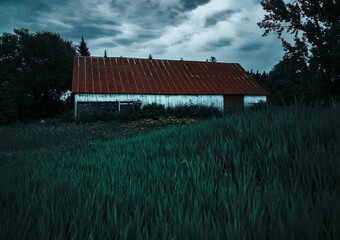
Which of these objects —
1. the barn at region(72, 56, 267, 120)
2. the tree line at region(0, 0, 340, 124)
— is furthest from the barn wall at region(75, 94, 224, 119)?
the tree line at region(0, 0, 340, 124)

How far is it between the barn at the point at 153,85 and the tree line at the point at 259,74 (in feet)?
13.6

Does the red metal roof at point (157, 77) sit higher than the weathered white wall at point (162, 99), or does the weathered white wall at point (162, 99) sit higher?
the red metal roof at point (157, 77)

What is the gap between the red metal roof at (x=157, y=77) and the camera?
61.5 ft

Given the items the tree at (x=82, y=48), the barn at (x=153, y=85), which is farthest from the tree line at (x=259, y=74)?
the barn at (x=153, y=85)

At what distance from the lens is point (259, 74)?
55562 mm

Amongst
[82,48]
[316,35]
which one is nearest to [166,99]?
[316,35]

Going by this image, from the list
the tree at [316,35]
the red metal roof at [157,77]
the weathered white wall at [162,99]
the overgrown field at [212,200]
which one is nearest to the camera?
the overgrown field at [212,200]

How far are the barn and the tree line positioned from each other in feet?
13.6

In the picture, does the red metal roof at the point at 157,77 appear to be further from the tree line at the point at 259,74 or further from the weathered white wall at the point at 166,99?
the tree line at the point at 259,74

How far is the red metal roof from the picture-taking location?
18734mm

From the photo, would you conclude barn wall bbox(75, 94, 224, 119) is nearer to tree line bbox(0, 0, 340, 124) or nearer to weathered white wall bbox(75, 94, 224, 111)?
weathered white wall bbox(75, 94, 224, 111)

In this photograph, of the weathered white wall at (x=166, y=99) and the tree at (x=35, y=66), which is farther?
the tree at (x=35, y=66)

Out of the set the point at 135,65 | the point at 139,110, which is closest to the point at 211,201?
the point at 139,110

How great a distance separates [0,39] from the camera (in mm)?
31000
